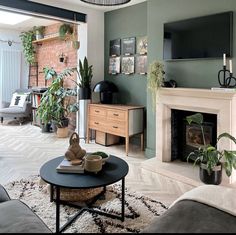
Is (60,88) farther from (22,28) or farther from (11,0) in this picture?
(22,28)

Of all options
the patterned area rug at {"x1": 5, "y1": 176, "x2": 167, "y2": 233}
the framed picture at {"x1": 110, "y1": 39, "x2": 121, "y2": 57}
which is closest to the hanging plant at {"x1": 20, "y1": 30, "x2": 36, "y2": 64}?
the framed picture at {"x1": 110, "y1": 39, "x2": 121, "y2": 57}

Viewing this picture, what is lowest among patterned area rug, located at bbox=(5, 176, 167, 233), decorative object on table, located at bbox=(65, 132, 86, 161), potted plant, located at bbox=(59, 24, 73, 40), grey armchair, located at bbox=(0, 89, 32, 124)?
patterned area rug, located at bbox=(5, 176, 167, 233)

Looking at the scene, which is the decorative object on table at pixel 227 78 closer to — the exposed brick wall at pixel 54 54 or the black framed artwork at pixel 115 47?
the black framed artwork at pixel 115 47

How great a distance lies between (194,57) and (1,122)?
5.08m

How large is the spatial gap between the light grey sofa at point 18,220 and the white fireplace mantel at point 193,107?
211cm

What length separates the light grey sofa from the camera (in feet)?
4.22

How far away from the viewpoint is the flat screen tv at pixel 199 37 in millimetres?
2955

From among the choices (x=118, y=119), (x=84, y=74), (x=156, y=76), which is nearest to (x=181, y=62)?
(x=156, y=76)

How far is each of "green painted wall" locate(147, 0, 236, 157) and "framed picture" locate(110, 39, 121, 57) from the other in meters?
0.98

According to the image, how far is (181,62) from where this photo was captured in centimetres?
347

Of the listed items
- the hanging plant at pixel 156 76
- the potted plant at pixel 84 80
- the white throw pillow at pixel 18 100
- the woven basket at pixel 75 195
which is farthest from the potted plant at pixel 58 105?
the woven basket at pixel 75 195

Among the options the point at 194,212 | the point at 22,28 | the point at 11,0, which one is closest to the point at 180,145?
the point at 194,212

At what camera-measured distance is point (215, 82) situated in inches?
124

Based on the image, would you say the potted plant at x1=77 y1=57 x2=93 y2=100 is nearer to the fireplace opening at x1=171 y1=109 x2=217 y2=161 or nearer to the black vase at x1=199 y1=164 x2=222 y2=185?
the fireplace opening at x1=171 y1=109 x2=217 y2=161
